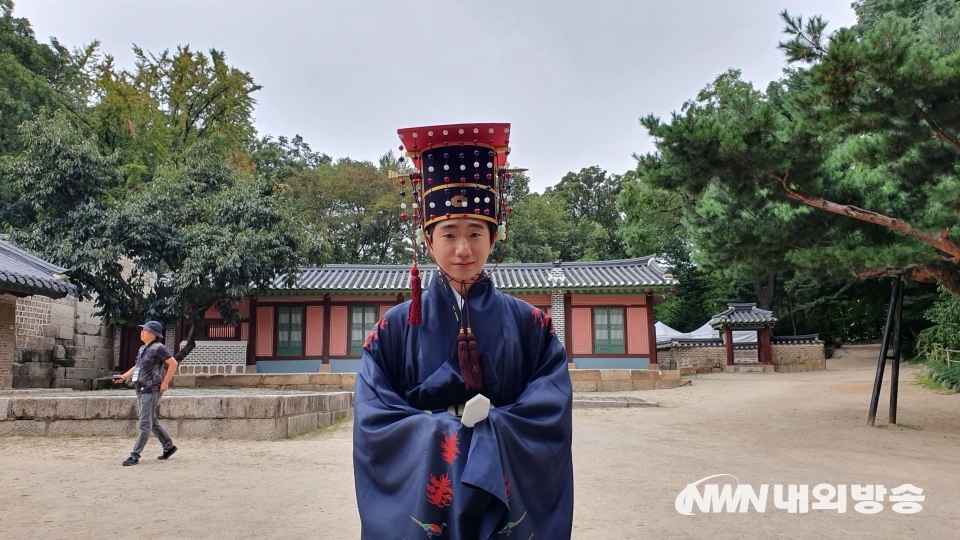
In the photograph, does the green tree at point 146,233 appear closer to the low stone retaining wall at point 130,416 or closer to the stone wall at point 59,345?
the stone wall at point 59,345

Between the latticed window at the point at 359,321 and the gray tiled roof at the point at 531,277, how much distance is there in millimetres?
996

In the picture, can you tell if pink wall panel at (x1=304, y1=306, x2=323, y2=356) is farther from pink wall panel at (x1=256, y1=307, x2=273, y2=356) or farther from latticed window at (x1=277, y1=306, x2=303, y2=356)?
pink wall panel at (x1=256, y1=307, x2=273, y2=356)

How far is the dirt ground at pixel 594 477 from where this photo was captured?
4.92 m

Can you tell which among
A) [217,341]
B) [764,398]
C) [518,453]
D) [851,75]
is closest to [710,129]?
[851,75]

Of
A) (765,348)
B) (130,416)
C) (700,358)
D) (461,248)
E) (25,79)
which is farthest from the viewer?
(700,358)

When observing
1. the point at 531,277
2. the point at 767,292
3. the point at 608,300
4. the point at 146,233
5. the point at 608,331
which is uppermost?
the point at 146,233

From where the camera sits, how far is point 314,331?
2197 centimetres

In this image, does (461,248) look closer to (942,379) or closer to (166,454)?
(166,454)

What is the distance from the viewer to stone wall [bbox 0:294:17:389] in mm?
12641

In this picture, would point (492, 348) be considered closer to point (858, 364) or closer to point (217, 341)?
point (217, 341)

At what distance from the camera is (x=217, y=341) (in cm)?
2116

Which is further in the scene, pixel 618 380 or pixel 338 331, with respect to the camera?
pixel 338 331

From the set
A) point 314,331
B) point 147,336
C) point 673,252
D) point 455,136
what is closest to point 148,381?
point 147,336

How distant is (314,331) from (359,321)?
4.96ft
